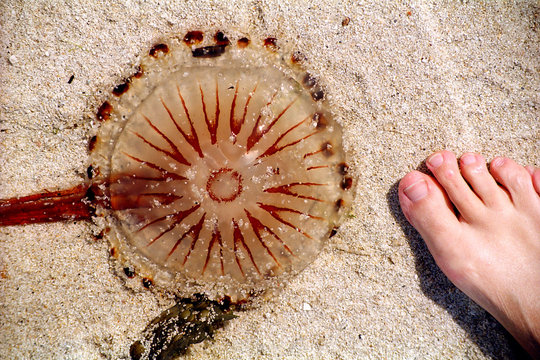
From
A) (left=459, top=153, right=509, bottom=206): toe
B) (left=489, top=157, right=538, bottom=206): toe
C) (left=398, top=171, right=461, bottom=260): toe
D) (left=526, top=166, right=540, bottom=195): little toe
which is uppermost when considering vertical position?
(left=526, top=166, right=540, bottom=195): little toe

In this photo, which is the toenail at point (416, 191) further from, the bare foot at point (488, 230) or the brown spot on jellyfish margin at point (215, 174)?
the brown spot on jellyfish margin at point (215, 174)

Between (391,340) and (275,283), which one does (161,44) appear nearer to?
(275,283)

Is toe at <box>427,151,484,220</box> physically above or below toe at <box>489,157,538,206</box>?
below

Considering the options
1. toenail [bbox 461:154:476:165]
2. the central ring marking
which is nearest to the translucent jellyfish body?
the central ring marking

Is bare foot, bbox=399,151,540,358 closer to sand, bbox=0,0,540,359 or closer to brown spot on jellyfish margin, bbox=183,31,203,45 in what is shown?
sand, bbox=0,0,540,359

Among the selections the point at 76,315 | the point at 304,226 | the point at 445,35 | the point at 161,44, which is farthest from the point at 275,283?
the point at 445,35

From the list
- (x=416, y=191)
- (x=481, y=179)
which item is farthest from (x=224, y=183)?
(x=481, y=179)
